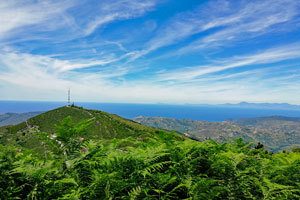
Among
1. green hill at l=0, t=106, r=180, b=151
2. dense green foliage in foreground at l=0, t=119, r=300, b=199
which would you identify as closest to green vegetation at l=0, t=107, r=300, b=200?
dense green foliage in foreground at l=0, t=119, r=300, b=199

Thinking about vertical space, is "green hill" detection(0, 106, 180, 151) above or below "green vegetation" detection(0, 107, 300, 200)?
below

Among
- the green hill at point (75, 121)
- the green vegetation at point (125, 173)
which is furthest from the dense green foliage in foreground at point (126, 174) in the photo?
the green hill at point (75, 121)

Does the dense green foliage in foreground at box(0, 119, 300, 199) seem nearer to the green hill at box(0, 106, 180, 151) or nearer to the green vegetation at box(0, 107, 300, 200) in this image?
the green vegetation at box(0, 107, 300, 200)

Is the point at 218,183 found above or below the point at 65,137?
below

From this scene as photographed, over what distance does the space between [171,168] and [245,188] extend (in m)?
1.15

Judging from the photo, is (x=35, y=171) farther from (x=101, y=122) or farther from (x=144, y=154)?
(x=101, y=122)

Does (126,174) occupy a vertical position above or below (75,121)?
above

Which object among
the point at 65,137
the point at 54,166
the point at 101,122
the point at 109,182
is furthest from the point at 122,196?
the point at 101,122

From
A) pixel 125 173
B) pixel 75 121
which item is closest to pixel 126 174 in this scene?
pixel 125 173

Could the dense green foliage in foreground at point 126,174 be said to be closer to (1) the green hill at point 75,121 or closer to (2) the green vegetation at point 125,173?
(2) the green vegetation at point 125,173

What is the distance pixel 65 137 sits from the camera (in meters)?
2.56

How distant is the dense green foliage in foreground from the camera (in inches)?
79.7

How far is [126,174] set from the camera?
2355 millimetres

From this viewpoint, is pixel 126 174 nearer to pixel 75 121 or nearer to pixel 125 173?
pixel 125 173
